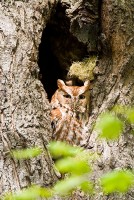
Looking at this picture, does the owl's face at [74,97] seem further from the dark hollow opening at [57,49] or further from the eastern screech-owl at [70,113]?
the dark hollow opening at [57,49]

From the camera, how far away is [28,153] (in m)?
1.41

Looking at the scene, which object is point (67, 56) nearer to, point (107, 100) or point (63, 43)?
point (63, 43)

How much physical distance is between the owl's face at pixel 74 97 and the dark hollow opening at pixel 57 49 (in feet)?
1.41

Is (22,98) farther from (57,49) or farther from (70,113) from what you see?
(57,49)

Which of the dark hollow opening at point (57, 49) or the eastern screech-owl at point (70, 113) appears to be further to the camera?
the dark hollow opening at point (57, 49)

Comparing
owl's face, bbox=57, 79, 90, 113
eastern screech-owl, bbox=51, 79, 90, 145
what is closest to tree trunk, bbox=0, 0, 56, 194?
eastern screech-owl, bbox=51, 79, 90, 145

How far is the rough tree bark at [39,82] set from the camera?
255cm

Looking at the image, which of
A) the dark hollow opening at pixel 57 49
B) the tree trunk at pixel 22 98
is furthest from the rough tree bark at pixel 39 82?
the dark hollow opening at pixel 57 49

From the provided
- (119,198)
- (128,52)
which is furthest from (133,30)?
(119,198)

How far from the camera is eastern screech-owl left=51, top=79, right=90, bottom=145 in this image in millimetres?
3055

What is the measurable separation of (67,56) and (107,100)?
3.08ft

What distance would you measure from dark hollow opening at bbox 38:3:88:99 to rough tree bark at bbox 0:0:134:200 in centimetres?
14

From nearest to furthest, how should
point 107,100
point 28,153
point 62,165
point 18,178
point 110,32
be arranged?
point 62,165
point 28,153
point 18,178
point 107,100
point 110,32

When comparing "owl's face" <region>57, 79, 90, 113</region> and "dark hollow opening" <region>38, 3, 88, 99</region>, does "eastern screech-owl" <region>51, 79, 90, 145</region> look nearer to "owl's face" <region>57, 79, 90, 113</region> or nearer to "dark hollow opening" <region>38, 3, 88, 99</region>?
"owl's face" <region>57, 79, 90, 113</region>
